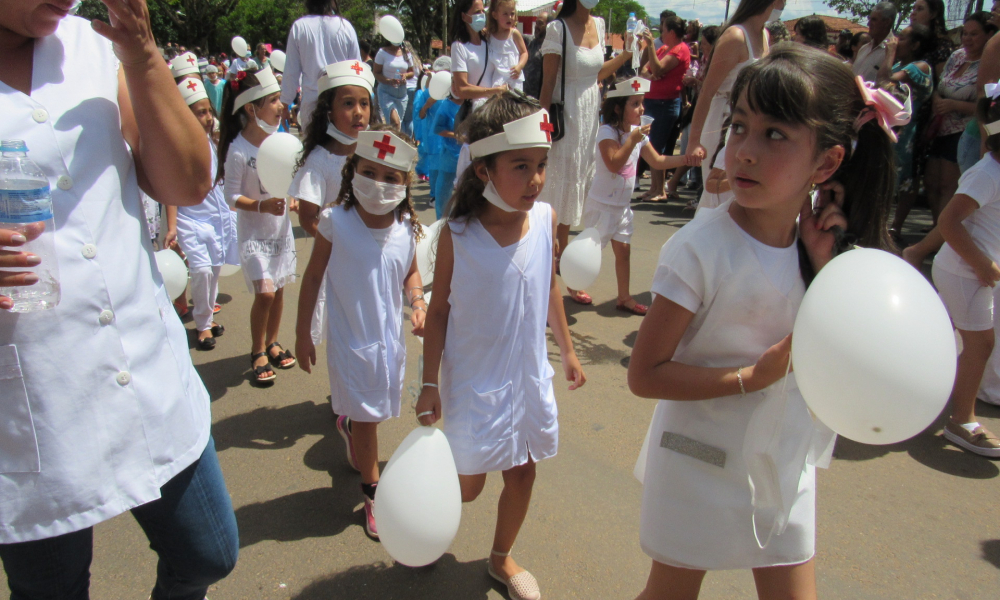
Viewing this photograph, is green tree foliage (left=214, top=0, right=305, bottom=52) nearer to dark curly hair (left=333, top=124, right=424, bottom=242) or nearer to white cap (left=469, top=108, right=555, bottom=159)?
dark curly hair (left=333, top=124, right=424, bottom=242)

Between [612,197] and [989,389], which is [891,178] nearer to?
[989,389]


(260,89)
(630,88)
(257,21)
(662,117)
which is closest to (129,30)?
(260,89)

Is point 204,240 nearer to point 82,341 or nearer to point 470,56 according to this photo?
point 470,56

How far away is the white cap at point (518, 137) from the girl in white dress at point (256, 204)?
2.13 metres

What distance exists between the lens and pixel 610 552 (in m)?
2.62

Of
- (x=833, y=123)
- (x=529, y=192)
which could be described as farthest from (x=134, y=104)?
(x=833, y=123)

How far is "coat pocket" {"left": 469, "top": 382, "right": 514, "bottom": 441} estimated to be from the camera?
221 centimetres

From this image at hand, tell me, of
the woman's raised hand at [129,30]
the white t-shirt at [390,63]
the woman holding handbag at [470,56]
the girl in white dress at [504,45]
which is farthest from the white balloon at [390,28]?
the woman's raised hand at [129,30]

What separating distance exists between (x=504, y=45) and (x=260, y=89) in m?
2.52

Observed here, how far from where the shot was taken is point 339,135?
11.2 feet

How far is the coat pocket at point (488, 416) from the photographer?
2.21m

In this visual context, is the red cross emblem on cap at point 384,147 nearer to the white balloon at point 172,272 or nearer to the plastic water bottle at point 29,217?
the plastic water bottle at point 29,217

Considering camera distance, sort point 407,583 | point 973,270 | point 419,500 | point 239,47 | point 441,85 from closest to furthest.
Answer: point 419,500
point 407,583
point 973,270
point 441,85
point 239,47

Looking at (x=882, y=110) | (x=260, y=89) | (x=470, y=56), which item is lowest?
(x=882, y=110)
